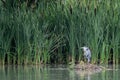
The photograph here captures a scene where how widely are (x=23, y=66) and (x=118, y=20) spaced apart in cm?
318

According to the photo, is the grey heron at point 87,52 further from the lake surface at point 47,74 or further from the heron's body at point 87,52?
the lake surface at point 47,74

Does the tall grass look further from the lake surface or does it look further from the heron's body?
the lake surface

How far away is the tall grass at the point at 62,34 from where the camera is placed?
15594mm

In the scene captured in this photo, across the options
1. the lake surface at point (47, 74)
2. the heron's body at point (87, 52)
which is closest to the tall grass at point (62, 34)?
the heron's body at point (87, 52)

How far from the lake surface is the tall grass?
80cm

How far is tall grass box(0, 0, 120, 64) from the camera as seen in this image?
15.6 m

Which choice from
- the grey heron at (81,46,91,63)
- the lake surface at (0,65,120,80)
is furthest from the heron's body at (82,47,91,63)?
the lake surface at (0,65,120,80)

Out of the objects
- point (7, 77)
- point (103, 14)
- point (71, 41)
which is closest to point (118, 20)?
point (103, 14)

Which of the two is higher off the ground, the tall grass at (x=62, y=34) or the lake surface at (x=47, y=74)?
the tall grass at (x=62, y=34)

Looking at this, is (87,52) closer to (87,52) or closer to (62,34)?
(87,52)

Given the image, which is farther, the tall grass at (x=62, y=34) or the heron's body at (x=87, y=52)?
the tall grass at (x=62, y=34)

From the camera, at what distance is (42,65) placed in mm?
15586

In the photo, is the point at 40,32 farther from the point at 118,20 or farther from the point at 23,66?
the point at 118,20

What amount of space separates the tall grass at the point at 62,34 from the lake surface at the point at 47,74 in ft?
2.63
